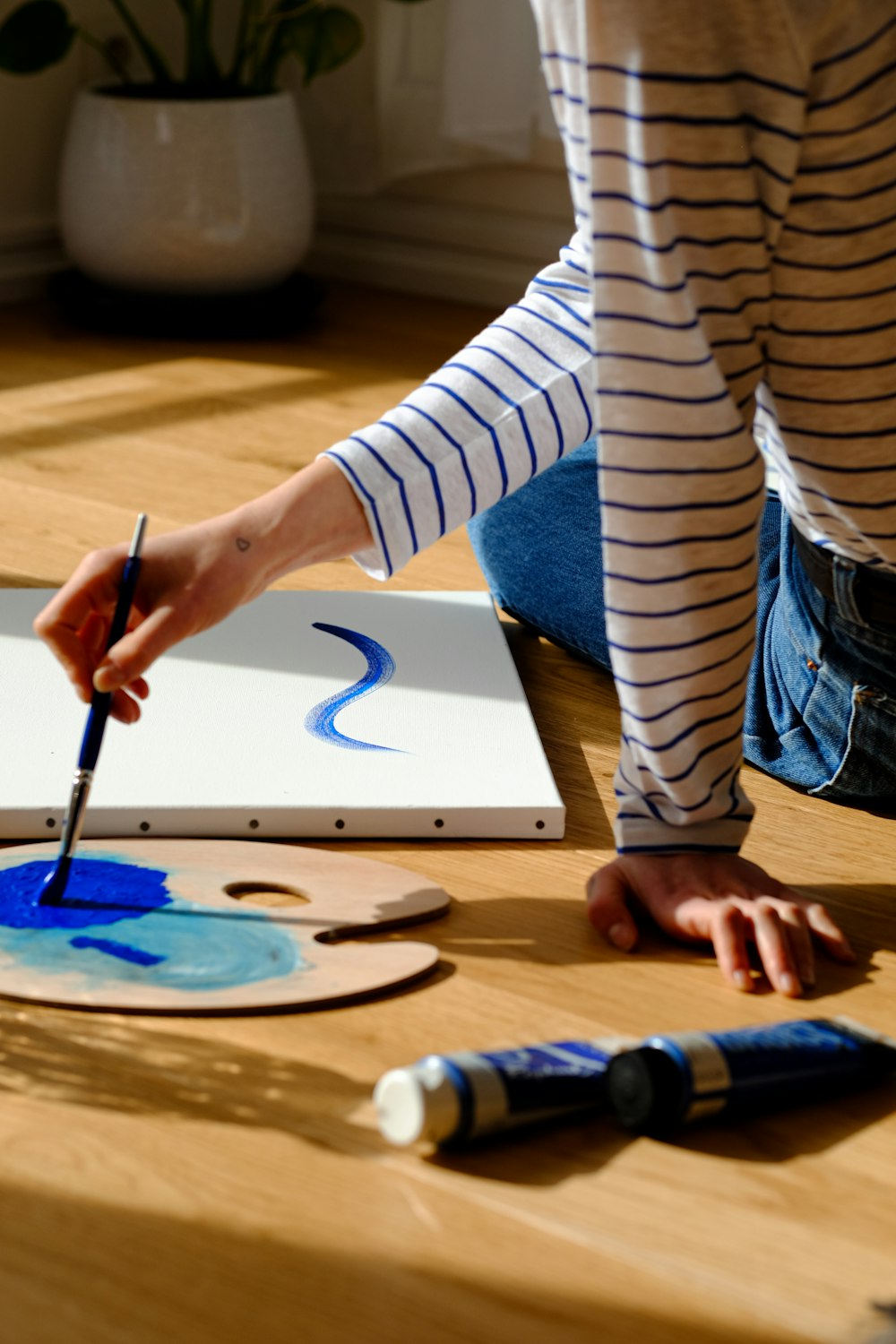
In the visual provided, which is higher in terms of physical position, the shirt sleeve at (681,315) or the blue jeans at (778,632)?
the shirt sleeve at (681,315)

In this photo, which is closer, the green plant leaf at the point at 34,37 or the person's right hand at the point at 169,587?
the person's right hand at the point at 169,587

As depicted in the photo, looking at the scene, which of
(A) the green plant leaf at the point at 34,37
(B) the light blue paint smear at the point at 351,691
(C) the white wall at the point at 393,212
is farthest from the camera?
(C) the white wall at the point at 393,212

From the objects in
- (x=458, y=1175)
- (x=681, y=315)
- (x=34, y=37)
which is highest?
(x=34, y=37)

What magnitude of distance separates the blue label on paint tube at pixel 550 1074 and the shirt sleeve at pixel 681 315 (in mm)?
157

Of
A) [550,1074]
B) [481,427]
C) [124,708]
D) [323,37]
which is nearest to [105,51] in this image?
[323,37]

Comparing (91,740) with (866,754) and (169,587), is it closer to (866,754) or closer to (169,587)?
(169,587)

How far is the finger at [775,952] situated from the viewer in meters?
0.78

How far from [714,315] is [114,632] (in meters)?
0.31

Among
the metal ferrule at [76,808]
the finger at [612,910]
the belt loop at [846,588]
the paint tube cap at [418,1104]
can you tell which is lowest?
the paint tube cap at [418,1104]

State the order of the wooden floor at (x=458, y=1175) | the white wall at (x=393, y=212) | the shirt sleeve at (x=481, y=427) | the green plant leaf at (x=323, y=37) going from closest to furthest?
1. the wooden floor at (x=458, y=1175)
2. the shirt sleeve at (x=481, y=427)
3. the green plant leaf at (x=323, y=37)
4. the white wall at (x=393, y=212)

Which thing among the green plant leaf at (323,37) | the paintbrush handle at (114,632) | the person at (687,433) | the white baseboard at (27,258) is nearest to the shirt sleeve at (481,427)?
the person at (687,433)

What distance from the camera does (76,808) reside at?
790mm

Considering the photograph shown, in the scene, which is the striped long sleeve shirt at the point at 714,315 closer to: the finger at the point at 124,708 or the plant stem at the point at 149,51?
the finger at the point at 124,708

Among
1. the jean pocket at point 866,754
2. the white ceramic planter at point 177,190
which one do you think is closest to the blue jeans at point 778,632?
the jean pocket at point 866,754
